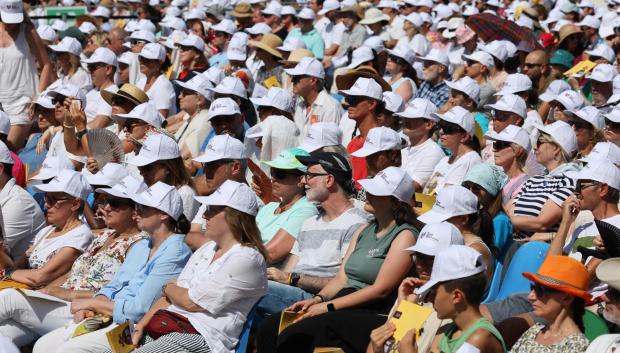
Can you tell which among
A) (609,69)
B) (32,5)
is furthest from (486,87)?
(32,5)

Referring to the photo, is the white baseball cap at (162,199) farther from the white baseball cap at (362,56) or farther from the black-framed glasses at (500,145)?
the white baseball cap at (362,56)

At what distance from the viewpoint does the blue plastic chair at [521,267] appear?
7.12m

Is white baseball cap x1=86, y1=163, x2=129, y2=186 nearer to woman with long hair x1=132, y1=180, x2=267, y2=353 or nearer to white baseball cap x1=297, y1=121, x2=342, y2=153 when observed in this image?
white baseball cap x1=297, y1=121, x2=342, y2=153

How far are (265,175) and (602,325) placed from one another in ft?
13.1

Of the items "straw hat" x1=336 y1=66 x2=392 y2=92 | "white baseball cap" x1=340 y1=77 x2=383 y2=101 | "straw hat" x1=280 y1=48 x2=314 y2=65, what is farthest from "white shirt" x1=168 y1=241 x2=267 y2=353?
"straw hat" x1=280 y1=48 x2=314 y2=65

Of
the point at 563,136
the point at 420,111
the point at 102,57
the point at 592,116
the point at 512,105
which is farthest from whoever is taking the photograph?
the point at 102,57

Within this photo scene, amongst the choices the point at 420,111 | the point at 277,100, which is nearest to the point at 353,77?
the point at 277,100

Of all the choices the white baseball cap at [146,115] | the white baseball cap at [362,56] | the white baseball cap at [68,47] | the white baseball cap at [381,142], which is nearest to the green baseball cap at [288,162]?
the white baseball cap at [381,142]

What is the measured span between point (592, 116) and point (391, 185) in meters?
2.73

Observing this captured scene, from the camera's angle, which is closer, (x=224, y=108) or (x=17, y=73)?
(x=224, y=108)

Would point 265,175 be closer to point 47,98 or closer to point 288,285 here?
point 288,285

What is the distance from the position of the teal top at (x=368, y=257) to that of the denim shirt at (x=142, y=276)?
1.22m

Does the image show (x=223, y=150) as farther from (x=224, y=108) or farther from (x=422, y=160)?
(x=422, y=160)

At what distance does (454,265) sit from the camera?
5973 mm
